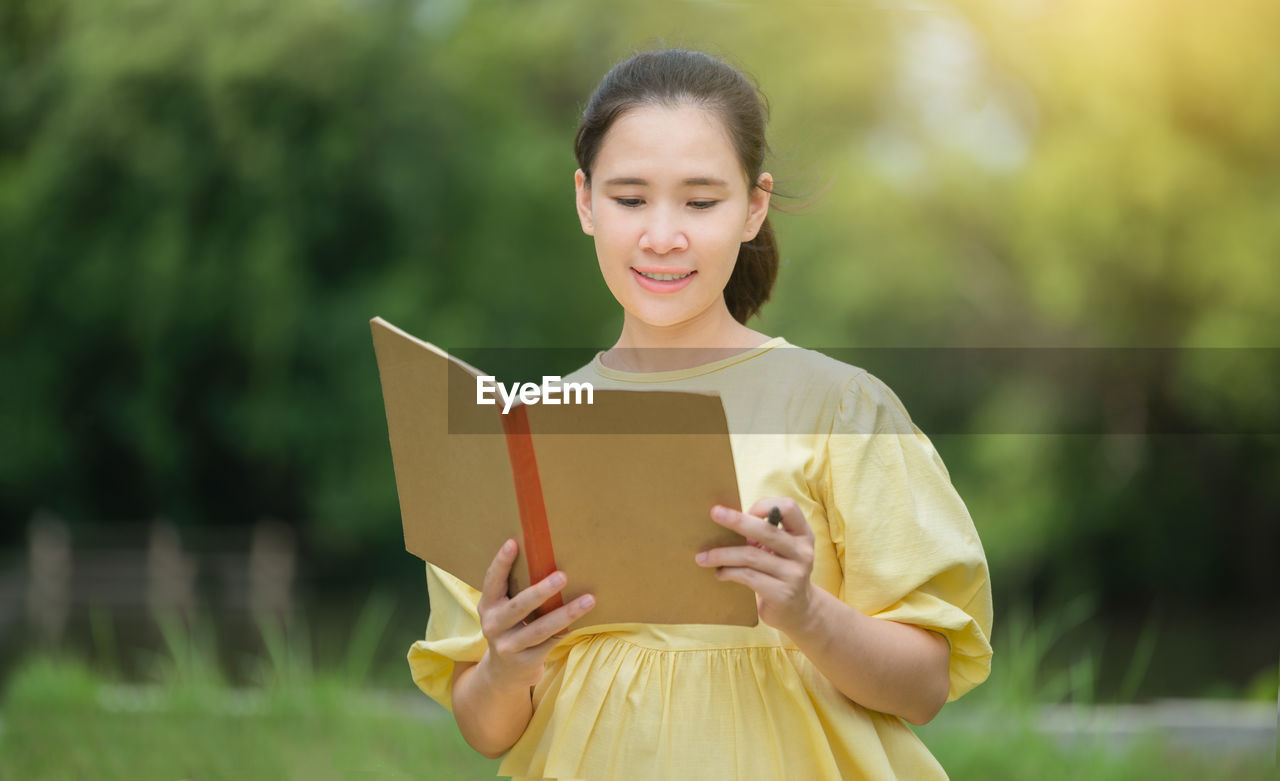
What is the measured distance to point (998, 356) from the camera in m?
9.89

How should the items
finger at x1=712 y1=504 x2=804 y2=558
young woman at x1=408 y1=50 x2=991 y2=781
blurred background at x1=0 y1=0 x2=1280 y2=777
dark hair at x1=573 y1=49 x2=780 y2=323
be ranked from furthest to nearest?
blurred background at x1=0 y1=0 x2=1280 y2=777, dark hair at x1=573 y1=49 x2=780 y2=323, young woman at x1=408 y1=50 x2=991 y2=781, finger at x1=712 y1=504 x2=804 y2=558

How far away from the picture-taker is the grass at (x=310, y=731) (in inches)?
112

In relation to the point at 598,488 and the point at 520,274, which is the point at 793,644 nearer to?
the point at 598,488

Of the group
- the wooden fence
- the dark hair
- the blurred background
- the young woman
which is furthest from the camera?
the wooden fence

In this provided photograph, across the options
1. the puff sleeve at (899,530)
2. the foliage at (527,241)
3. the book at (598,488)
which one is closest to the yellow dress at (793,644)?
the puff sleeve at (899,530)

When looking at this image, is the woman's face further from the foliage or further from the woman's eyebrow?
the foliage

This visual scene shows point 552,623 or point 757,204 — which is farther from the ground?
point 757,204

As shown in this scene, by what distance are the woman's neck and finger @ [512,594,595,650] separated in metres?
0.29

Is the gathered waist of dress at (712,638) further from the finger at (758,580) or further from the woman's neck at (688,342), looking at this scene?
the woman's neck at (688,342)

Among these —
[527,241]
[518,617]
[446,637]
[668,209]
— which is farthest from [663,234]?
[527,241]

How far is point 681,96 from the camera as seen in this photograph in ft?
3.76

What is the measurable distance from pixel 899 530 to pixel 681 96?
1.48 feet

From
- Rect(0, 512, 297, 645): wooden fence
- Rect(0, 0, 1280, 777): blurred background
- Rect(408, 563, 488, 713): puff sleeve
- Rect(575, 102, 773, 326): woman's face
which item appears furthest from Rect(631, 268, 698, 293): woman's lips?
Rect(0, 512, 297, 645): wooden fence

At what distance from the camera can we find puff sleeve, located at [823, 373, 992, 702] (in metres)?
1.04
